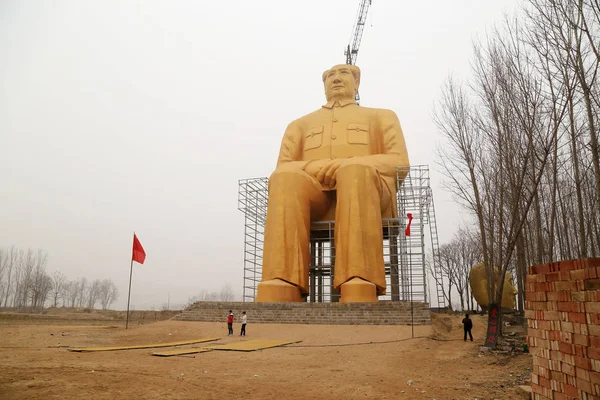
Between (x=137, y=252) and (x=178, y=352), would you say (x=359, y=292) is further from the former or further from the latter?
(x=137, y=252)

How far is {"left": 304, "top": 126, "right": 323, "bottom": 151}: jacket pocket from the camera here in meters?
17.0

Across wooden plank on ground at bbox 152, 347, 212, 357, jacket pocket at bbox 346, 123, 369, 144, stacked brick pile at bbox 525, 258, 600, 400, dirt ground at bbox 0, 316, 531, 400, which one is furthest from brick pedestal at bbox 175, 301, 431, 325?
stacked brick pile at bbox 525, 258, 600, 400

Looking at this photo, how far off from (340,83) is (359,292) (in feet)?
28.2

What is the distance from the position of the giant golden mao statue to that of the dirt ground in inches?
107

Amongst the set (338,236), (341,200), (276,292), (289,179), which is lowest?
(276,292)

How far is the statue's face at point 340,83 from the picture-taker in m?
17.8

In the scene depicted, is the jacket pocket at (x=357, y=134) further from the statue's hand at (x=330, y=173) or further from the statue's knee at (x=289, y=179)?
the statue's knee at (x=289, y=179)

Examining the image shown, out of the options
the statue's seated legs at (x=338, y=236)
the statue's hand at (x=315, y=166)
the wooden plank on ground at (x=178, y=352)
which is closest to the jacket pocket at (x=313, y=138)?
the statue's hand at (x=315, y=166)

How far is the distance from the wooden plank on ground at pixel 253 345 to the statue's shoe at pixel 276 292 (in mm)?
3181

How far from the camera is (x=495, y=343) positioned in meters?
9.39

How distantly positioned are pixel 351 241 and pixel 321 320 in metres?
2.63

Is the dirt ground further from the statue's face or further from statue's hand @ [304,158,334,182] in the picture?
the statue's face

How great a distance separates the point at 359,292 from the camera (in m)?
13.4

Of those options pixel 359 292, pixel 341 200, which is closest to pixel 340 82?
pixel 341 200
